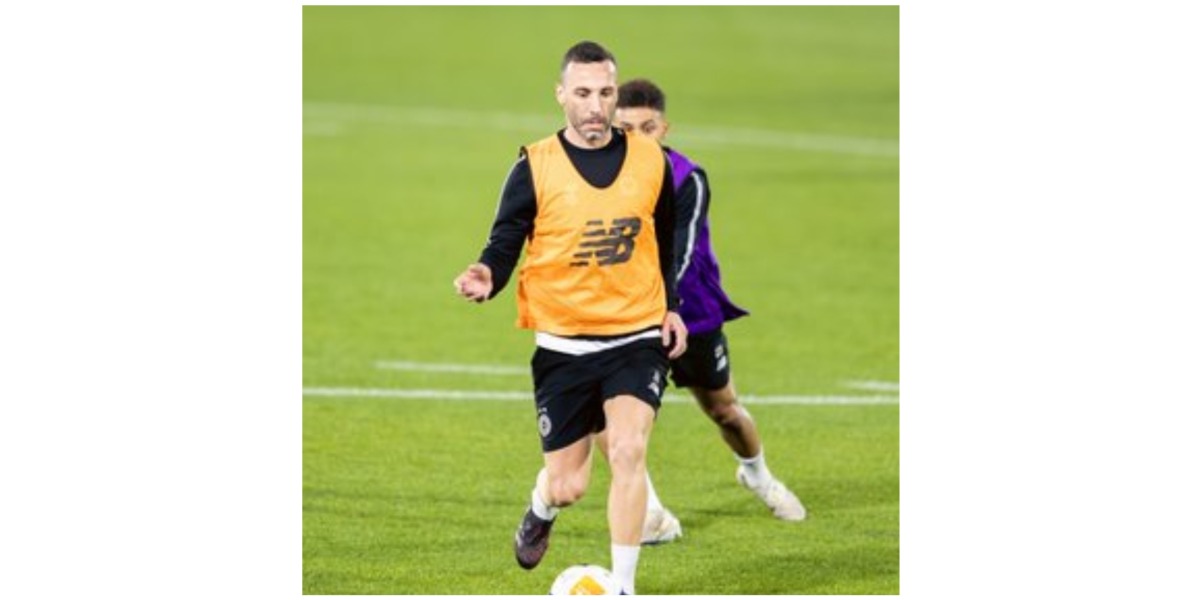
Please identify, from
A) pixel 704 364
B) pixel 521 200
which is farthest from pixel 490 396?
pixel 521 200

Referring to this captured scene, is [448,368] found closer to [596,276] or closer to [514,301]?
[514,301]

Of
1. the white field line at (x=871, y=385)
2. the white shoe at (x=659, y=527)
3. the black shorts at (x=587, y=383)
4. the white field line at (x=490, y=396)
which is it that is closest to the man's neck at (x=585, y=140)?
the black shorts at (x=587, y=383)

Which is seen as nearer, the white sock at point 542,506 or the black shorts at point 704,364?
the white sock at point 542,506

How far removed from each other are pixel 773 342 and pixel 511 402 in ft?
9.68

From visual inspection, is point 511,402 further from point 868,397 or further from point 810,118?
point 810,118

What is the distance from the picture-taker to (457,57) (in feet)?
116

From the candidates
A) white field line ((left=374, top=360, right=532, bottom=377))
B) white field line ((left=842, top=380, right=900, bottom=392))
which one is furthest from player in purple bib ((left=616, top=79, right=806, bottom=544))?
white field line ((left=374, top=360, right=532, bottom=377))

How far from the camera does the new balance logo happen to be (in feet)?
28.7

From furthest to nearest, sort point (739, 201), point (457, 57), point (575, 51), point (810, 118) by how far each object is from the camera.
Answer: point (457, 57), point (810, 118), point (739, 201), point (575, 51)

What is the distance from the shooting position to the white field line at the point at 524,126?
89.5ft

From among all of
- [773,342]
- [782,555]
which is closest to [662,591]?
[782,555]

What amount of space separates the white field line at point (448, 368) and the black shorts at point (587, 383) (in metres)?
5.78

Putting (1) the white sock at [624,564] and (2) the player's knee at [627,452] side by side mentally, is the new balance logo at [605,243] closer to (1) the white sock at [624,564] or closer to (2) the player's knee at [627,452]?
(2) the player's knee at [627,452]
